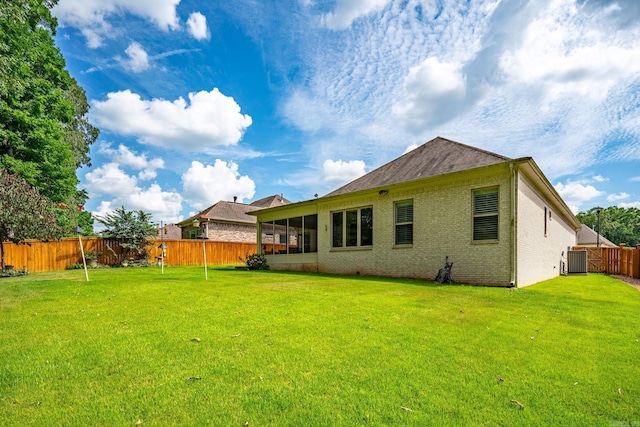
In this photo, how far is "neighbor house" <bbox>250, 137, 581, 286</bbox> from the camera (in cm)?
916

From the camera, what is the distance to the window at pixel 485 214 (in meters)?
9.34

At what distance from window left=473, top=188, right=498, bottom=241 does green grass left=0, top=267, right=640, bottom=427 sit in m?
3.98

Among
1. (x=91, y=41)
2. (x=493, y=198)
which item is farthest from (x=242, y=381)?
(x=91, y=41)

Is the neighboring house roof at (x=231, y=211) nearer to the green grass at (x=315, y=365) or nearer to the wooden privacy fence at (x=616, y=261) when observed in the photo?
the green grass at (x=315, y=365)

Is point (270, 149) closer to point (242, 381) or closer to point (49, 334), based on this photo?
point (49, 334)

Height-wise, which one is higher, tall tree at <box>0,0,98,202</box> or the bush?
tall tree at <box>0,0,98,202</box>

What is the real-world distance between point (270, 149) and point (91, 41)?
963cm

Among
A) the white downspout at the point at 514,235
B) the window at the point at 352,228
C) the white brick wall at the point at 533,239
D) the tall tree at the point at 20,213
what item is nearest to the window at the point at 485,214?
the white downspout at the point at 514,235

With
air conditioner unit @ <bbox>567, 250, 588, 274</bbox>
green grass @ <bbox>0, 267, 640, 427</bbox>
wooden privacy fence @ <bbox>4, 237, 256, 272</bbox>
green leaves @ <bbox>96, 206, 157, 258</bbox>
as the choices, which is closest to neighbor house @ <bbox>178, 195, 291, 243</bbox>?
wooden privacy fence @ <bbox>4, 237, 256, 272</bbox>

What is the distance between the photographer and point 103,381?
8.67ft

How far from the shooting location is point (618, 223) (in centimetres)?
5466

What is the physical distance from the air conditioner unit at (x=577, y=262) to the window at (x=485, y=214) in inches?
416

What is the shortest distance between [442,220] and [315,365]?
8427 millimetres

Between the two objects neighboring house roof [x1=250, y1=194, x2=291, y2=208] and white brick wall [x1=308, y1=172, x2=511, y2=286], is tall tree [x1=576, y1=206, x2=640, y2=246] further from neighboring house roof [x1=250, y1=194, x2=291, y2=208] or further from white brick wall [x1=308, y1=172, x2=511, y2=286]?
white brick wall [x1=308, y1=172, x2=511, y2=286]
